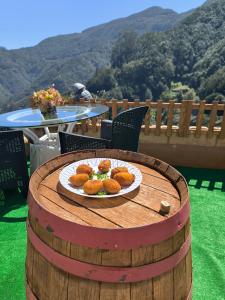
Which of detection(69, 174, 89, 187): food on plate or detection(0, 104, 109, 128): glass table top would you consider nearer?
detection(69, 174, 89, 187): food on plate

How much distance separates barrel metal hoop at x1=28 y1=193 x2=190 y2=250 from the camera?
1155mm

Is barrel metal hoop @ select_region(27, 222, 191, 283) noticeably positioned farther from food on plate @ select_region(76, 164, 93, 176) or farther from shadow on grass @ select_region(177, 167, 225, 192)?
shadow on grass @ select_region(177, 167, 225, 192)

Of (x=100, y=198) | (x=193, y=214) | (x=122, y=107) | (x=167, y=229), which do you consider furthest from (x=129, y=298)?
(x=122, y=107)

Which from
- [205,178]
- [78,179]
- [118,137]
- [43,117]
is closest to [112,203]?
[78,179]

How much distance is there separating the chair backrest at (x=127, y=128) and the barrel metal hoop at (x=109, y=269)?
7.17ft

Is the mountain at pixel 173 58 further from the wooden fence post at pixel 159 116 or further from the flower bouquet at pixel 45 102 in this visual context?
the flower bouquet at pixel 45 102

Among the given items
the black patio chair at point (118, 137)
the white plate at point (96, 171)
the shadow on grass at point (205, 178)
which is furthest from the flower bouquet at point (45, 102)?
the shadow on grass at point (205, 178)

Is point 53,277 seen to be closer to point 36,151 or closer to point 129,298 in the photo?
point 129,298

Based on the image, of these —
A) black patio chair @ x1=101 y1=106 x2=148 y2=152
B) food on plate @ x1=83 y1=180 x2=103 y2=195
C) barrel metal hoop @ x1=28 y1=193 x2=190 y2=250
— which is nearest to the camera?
barrel metal hoop @ x1=28 y1=193 x2=190 y2=250

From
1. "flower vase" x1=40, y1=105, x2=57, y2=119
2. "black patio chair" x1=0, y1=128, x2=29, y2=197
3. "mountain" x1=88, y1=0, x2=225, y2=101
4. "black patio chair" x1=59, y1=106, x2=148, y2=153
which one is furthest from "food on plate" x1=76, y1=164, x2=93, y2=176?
"mountain" x1=88, y1=0, x2=225, y2=101

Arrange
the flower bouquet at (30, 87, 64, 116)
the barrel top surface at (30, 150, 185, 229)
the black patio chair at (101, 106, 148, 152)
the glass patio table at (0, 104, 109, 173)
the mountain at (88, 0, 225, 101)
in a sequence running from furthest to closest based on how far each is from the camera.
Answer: the mountain at (88, 0, 225, 101), the flower bouquet at (30, 87, 64, 116), the glass patio table at (0, 104, 109, 173), the black patio chair at (101, 106, 148, 152), the barrel top surface at (30, 150, 185, 229)

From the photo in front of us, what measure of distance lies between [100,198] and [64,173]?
1.15ft

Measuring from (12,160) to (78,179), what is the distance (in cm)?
246

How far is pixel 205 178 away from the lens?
4801 mm
